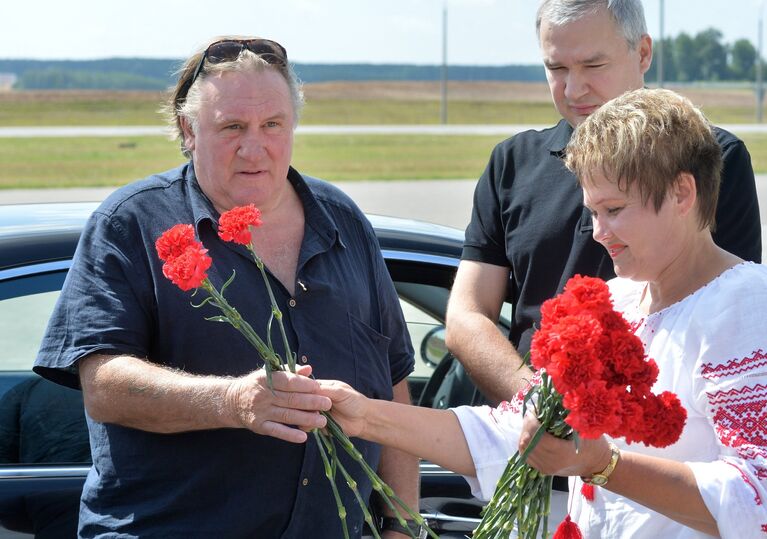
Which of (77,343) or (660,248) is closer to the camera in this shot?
(660,248)

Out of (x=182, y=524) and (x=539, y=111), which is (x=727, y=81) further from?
(x=182, y=524)

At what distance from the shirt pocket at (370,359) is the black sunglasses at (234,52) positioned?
62 cm

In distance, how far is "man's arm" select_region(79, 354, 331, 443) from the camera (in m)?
1.93

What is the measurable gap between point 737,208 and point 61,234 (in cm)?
174

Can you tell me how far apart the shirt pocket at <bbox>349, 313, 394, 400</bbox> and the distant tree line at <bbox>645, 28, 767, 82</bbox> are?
271 feet

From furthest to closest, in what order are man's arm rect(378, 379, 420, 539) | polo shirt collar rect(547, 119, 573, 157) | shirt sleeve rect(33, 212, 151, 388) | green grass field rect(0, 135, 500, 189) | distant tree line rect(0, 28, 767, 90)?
distant tree line rect(0, 28, 767, 90) → green grass field rect(0, 135, 500, 189) → polo shirt collar rect(547, 119, 573, 157) → man's arm rect(378, 379, 420, 539) → shirt sleeve rect(33, 212, 151, 388)

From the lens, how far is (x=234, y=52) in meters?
2.40

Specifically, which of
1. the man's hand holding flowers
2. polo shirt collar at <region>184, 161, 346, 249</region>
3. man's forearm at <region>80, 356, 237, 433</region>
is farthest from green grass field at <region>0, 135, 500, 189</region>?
the man's hand holding flowers

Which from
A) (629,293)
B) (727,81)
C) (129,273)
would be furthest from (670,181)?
(727,81)

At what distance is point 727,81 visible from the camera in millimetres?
81750

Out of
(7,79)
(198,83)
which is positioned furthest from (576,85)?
(7,79)

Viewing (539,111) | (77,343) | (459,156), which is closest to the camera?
(77,343)

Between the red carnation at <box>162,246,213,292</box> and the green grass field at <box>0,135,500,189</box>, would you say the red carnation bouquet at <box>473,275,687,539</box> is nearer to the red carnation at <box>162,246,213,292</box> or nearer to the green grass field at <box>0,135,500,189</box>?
the red carnation at <box>162,246,213,292</box>

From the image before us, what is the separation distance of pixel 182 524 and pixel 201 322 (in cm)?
42
